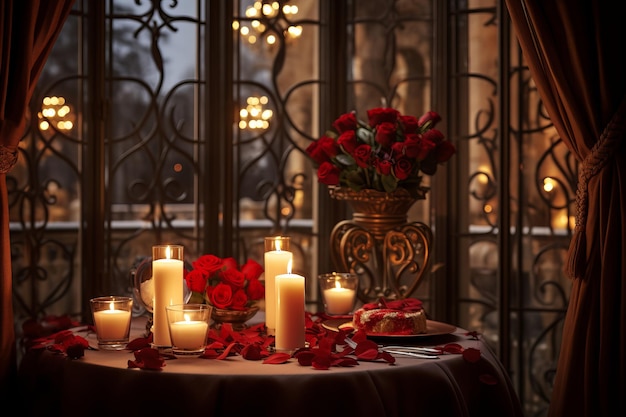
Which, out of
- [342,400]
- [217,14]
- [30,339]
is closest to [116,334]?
[30,339]

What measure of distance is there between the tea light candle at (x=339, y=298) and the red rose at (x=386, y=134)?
57 centimetres

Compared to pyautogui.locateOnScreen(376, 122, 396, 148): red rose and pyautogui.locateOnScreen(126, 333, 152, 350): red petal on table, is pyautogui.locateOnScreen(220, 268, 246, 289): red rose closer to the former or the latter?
pyautogui.locateOnScreen(126, 333, 152, 350): red petal on table

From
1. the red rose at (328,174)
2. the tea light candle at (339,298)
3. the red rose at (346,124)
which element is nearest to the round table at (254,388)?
the tea light candle at (339,298)

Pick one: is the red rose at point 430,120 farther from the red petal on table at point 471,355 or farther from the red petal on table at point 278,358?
the red petal on table at point 278,358

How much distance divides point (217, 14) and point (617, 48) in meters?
1.67

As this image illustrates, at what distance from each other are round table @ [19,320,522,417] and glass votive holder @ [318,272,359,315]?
1.45 ft

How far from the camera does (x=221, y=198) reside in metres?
3.35

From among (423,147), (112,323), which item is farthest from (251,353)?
(423,147)

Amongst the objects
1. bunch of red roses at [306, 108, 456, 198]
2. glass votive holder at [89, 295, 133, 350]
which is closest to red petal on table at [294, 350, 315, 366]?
glass votive holder at [89, 295, 133, 350]

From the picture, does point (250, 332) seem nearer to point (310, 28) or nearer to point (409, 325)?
point (409, 325)

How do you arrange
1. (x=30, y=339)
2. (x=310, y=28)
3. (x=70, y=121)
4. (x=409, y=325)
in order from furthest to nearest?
(x=310, y=28) < (x=70, y=121) < (x=30, y=339) < (x=409, y=325)

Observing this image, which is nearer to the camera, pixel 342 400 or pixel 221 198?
pixel 342 400

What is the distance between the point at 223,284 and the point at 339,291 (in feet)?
1.23

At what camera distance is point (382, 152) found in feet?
8.54
